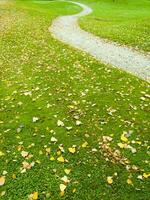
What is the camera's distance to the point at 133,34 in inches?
835

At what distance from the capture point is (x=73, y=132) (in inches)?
316

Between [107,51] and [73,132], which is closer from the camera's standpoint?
[73,132]

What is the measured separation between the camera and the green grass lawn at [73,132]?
628 cm

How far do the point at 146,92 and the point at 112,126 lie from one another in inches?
121

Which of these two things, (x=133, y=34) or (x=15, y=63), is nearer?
(x=15, y=63)

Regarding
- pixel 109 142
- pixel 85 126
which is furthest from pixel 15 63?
pixel 109 142

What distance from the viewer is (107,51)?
17.3 m

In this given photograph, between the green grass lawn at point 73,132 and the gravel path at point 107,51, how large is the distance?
1262 millimetres

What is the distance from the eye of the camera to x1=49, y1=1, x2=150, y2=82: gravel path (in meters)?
14.0

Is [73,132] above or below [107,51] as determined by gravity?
above

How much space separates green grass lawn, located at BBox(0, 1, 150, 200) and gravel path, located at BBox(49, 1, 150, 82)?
126 centimetres

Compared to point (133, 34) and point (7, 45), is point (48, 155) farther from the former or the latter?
point (133, 34)

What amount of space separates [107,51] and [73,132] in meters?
10.3

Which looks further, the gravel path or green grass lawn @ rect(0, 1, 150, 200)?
the gravel path
